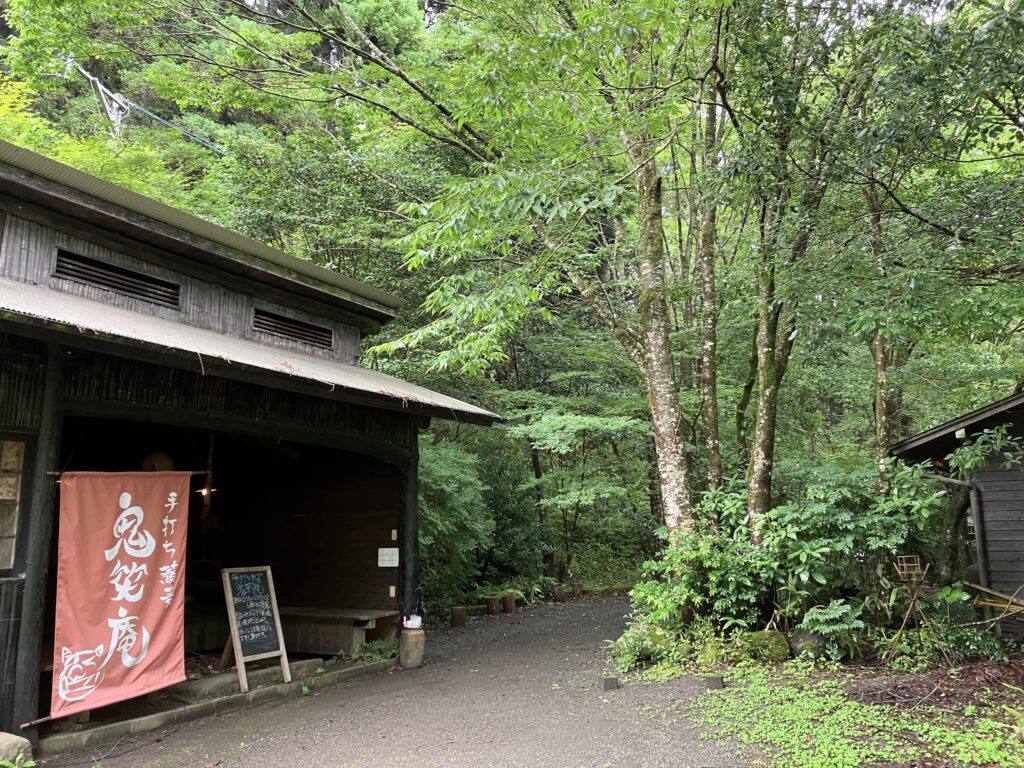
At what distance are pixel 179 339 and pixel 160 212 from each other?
7.45 feet

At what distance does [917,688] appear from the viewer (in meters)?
5.42

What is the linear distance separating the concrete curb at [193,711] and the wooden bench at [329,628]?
0.49m

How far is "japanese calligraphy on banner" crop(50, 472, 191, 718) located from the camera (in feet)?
16.3

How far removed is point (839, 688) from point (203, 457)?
8895 mm

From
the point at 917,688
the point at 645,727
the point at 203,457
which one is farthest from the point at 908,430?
the point at 203,457

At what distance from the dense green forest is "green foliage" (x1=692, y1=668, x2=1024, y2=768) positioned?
1.39 meters

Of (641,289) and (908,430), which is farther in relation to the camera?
(908,430)

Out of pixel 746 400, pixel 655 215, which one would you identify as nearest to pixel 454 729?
→ pixel 746 400

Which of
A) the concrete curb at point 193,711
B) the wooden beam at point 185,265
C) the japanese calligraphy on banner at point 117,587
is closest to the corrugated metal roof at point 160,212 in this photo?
the wooden beam at point 185,265

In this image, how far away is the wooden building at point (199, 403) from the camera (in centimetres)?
479

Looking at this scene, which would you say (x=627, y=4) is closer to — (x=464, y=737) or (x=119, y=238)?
(x=119, y=238)

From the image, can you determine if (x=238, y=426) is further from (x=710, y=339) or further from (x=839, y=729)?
(x=710, y=339)

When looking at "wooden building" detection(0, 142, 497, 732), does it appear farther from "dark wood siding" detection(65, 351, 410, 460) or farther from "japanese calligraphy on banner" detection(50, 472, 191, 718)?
"japanese calligraphy on banner" detection(50, 472, 191, 718)

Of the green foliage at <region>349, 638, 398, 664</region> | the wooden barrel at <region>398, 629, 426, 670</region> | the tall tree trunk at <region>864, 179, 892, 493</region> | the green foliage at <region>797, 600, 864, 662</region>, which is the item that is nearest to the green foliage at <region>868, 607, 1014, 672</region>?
the green foliage at <region>797, 600, 864, 662</region>
